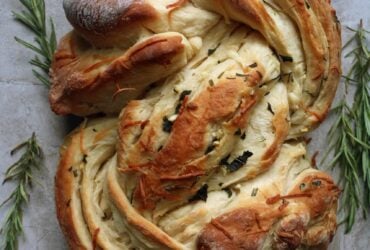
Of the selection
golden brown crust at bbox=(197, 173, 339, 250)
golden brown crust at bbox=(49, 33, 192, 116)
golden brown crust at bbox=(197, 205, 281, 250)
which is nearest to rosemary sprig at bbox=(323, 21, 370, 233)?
golden brown crust at bbox=(197, 173, 339, 250)

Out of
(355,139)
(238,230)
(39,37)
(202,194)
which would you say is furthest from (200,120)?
(39,37)

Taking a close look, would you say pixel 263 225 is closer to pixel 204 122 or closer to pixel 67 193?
pixel 204 122

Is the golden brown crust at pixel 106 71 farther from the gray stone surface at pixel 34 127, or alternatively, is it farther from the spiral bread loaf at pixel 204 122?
the gray stone surface at pixel 34 127

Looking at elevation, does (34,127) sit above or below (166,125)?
below

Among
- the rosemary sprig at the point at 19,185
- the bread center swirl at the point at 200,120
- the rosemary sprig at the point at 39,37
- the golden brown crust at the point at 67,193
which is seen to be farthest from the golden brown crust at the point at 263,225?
the rosemary sprig at the point at 39,37

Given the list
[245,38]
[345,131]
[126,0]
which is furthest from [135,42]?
[345,131]

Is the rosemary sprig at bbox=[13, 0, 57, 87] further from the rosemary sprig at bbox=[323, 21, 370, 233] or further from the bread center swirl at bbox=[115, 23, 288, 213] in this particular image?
the rosemary sprig at bbox=[323, 21, 370, 233]
